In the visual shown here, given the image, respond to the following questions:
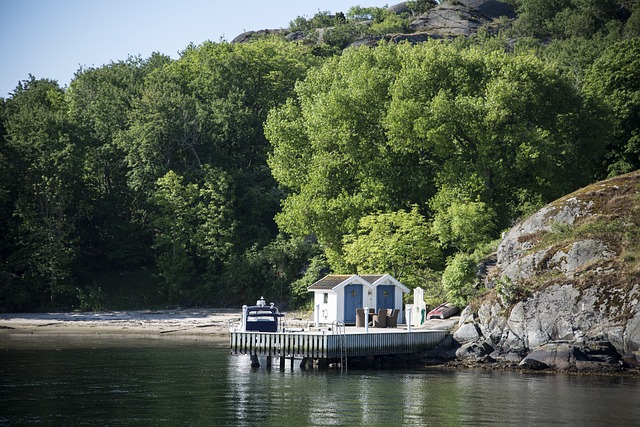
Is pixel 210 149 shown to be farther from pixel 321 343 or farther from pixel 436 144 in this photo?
pixel 321 343

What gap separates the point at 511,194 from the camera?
62594mm

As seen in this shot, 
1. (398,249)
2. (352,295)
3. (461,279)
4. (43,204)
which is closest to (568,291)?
(461,279)

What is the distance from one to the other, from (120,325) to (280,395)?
99.1 ft

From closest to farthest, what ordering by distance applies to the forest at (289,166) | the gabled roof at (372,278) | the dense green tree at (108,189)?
the gabled roof at (372,278)
the forest at (289,166)
the dense green tree at (108,189)

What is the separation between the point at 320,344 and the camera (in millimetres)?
43281

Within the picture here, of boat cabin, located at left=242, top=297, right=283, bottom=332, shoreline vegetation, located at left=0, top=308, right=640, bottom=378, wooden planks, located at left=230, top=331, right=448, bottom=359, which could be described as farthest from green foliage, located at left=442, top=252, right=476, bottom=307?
boat cabin, located at left=242, top=297, right=283, bottom=332

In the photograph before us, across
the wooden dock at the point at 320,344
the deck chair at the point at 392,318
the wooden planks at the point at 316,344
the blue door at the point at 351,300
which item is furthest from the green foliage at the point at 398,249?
the wooden planks at the point at 316,344

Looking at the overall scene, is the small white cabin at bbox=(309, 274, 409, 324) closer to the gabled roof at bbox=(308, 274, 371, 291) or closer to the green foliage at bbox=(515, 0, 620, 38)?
the gabled roof at bbox=(308, 274, 371, 291)

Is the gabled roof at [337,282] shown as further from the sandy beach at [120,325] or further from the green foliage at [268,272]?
the green foliage at [268,272]

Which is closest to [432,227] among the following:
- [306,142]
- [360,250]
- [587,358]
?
[360,250]

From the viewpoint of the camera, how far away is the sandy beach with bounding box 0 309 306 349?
58875 millimetres

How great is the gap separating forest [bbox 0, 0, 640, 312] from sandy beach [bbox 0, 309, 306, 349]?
3.56m

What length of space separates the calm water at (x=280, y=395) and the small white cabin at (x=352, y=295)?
19.6ft

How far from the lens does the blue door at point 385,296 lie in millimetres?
51688
